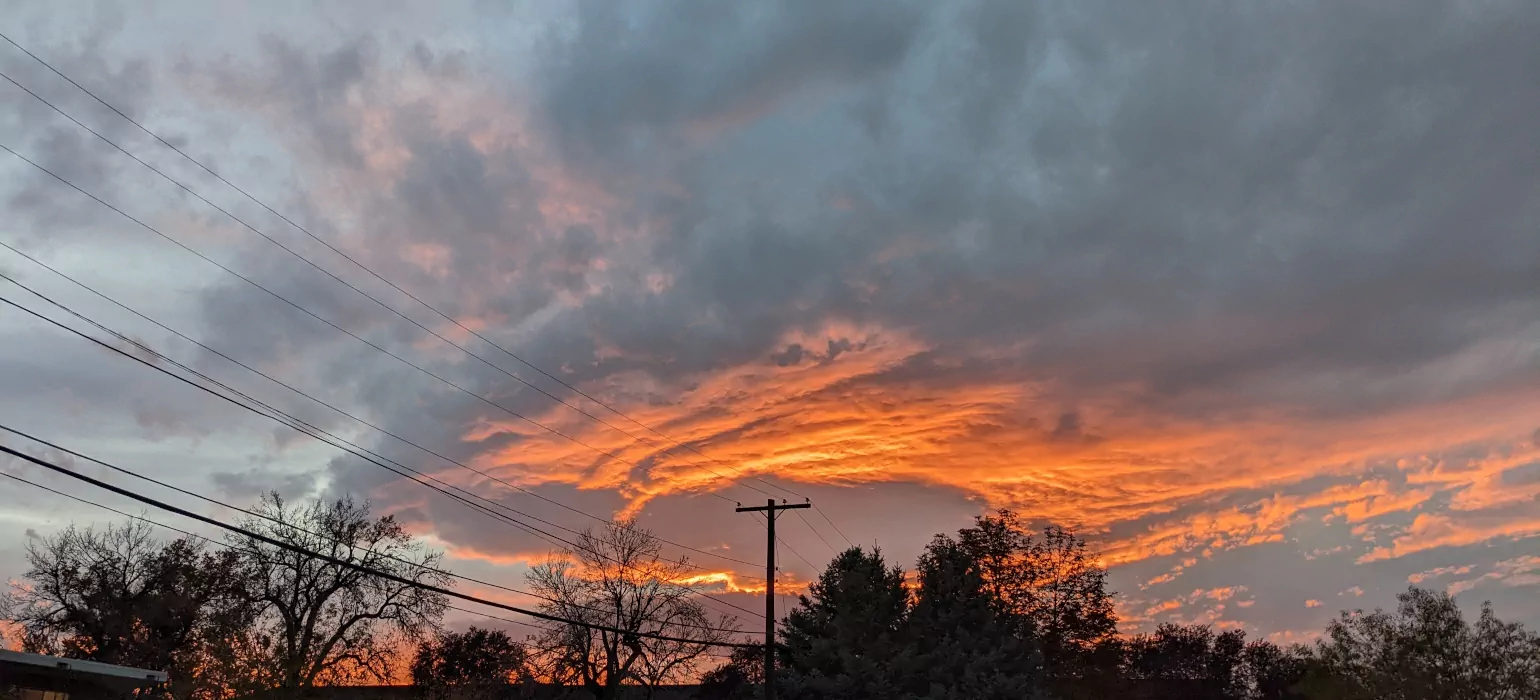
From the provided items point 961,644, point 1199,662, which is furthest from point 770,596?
point 1199,662

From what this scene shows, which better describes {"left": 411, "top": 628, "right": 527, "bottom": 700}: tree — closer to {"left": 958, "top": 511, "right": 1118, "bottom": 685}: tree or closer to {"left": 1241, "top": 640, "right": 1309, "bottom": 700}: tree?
{"left": 958, "top": 511, "right": 1118, "bottom": 685}: tree

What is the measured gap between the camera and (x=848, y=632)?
185 feet

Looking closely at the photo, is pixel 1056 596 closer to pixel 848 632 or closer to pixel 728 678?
pixel 848 632

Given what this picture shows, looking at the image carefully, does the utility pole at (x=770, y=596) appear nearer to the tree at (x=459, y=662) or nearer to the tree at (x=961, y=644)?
the tree at (x=961, y=644)

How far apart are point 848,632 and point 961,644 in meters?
7.19

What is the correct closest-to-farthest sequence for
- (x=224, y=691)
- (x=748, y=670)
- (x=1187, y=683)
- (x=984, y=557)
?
1. (x=224, y=691)
2. (x=984, y=557)
3. (x=748, y=670)
4. (x=1187, y=683)

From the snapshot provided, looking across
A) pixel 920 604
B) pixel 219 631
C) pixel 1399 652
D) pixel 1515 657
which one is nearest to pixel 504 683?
pixel 219 631

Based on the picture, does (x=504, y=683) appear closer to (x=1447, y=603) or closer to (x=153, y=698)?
(x=153, y=698)

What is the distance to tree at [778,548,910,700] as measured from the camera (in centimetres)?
5347

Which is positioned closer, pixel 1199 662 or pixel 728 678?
pixel 728 678

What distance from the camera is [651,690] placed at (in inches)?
2495

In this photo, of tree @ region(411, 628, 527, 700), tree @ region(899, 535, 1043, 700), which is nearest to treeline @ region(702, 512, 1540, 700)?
tree @ region(899, 535, 1043, 700)

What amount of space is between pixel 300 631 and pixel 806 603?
30856 millimetres

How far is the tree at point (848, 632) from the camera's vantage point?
5347 centimetres
